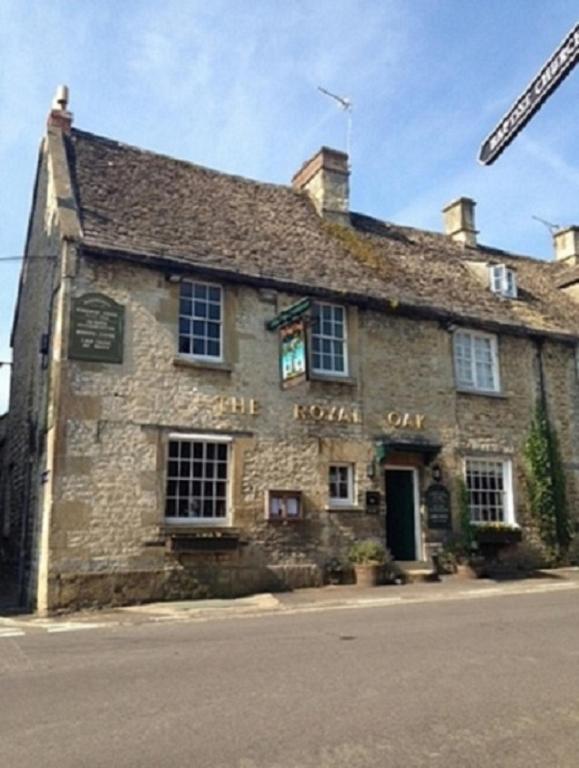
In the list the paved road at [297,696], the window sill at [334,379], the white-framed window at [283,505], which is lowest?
the paved road at [297,696]

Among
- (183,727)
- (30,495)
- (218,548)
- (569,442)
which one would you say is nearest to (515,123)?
(183,727)

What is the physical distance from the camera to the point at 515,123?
4266 mm

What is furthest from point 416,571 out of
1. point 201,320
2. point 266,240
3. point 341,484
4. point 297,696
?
point 297,696

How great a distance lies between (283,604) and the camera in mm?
12836

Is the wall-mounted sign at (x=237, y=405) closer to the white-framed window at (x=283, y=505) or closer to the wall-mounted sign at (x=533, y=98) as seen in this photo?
the white-framed window at (x=283, y=505)

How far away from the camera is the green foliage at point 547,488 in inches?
715

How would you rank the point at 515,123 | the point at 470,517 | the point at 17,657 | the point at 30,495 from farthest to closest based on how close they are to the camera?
the point at 470,517, the point at 30,495, the point at 17,657, the point at 515,123

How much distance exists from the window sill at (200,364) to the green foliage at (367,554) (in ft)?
15.0

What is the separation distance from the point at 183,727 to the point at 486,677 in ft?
9.61

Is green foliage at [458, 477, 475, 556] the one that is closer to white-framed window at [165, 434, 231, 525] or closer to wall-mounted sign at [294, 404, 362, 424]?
wall-mounted sign at [294, 404, 362, 424]

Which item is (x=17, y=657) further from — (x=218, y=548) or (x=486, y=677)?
(x=218, y=548)

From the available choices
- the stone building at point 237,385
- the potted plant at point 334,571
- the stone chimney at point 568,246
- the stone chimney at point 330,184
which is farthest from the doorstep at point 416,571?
the stone chimney at point 568,246

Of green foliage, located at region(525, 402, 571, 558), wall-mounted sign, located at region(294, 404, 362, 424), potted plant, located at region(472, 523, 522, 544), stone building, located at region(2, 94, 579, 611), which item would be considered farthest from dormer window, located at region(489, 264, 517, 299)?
wall-mounted sign, located at region(294, 404, 362, 424)

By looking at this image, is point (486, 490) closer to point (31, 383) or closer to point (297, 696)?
point (31, 383)
